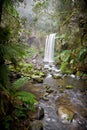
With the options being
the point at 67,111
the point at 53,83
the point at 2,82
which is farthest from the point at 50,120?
the point at 53,83

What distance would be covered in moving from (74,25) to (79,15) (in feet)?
4.96

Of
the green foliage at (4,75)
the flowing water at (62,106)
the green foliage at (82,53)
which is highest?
the green foliage at (4,75)

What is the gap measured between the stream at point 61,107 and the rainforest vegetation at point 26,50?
596mm

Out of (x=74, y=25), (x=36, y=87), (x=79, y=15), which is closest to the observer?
(x=36, y=87)

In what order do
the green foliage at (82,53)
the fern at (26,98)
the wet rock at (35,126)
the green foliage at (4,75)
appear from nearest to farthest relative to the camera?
the green foliage at (4,75) < the fern at (26,98) < the wet rock at (35,126) < the green foliage at (82,53)

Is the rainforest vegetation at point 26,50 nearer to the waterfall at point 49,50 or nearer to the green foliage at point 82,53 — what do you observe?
the green foliage at point 82,53

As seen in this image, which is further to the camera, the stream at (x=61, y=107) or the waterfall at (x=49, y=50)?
the waterfall at (x=49, y=50)

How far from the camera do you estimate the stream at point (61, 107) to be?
4.29 meters

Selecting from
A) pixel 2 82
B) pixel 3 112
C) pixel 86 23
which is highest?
pixel 86 23

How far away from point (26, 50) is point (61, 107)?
7.59ft

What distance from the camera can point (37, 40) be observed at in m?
21.5

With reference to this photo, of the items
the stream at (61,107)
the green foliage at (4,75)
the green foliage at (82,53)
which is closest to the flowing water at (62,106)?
the stream at (61,107)

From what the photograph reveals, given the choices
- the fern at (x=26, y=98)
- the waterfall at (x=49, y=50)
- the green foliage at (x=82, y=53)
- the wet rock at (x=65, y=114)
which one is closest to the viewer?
the fern at (x=26, y=98)

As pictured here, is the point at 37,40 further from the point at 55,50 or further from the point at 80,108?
the point at 80,108
